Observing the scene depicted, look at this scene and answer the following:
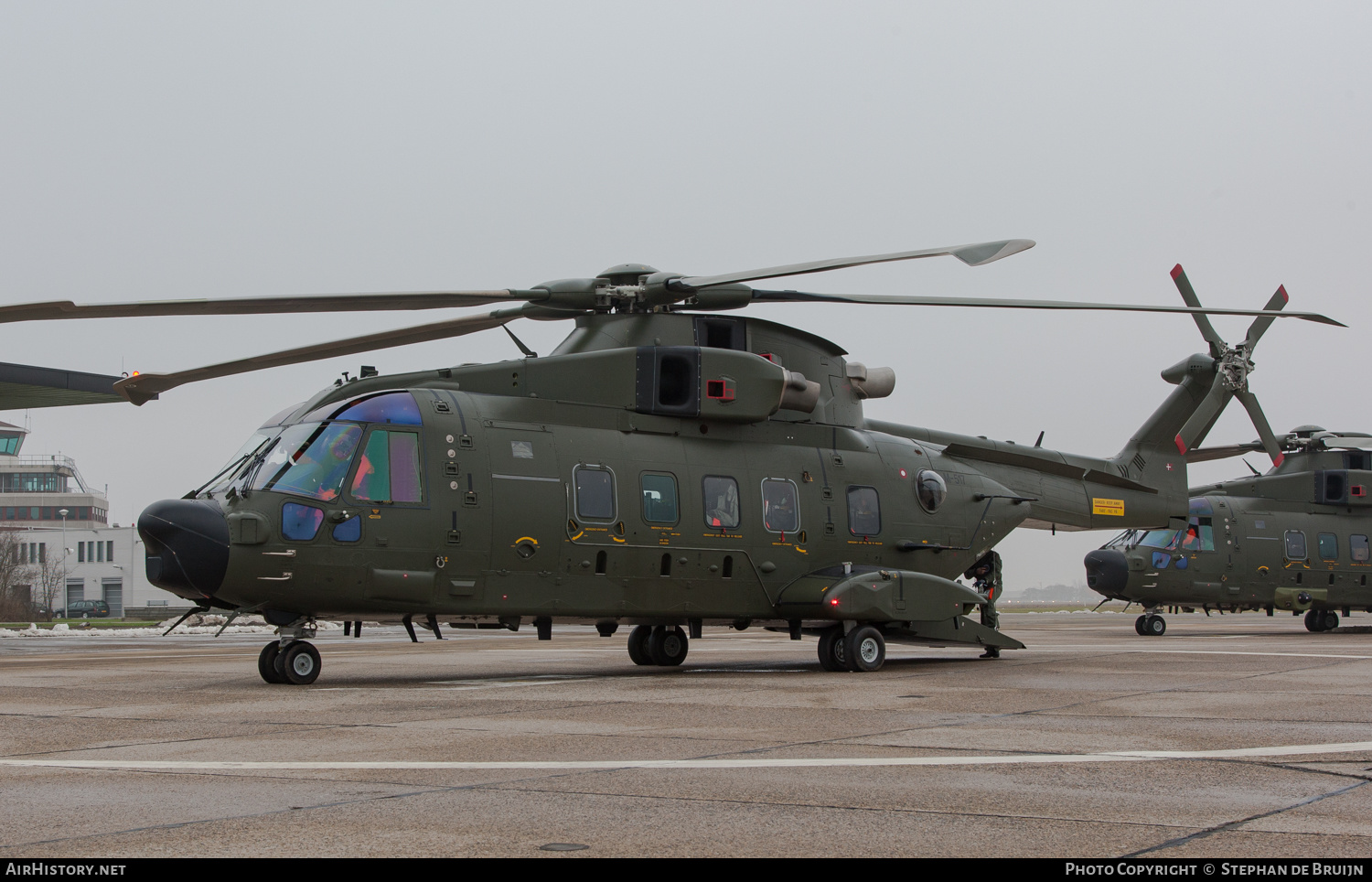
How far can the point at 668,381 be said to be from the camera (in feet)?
51.0

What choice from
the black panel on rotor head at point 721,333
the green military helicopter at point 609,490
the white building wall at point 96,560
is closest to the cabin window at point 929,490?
the green military helicopter at point 609,490

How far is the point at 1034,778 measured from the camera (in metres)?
6.34

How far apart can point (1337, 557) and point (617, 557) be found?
909 inches

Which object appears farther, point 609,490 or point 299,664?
point 609,490

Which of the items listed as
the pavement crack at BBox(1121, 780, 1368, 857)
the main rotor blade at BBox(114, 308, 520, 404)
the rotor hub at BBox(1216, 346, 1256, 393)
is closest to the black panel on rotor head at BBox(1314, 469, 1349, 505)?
the rotor hub at BBox(1216, 346, 1256, 393)

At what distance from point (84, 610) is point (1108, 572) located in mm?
71302

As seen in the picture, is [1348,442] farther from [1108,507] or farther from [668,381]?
[668,381]

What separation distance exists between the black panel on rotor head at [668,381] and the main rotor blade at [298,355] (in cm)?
208

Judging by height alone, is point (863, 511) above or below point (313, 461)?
below

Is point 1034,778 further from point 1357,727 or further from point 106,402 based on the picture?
point 106,402

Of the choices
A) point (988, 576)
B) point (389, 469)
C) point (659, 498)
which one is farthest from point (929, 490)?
point (389, 469)

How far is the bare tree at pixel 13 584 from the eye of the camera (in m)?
61.3

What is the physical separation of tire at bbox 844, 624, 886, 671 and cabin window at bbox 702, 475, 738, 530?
2.11 meters
